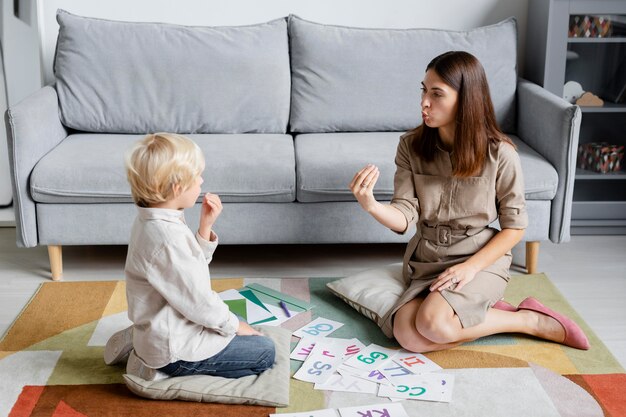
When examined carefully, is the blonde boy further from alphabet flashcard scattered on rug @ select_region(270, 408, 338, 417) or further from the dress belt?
the dress belt

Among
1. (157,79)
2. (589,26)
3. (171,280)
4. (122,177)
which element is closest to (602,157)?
(589,26)

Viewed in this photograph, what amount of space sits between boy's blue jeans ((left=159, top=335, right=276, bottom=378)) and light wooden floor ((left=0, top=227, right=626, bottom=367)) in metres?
0.81

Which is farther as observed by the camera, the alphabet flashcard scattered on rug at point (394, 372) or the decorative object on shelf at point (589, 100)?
the decorative object on shelf at point (589, 100)

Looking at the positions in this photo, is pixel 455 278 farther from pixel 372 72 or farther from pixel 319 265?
pixel 372 72

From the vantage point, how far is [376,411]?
2.17 metres

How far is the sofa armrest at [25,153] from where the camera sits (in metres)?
2.87

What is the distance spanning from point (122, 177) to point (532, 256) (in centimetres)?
156

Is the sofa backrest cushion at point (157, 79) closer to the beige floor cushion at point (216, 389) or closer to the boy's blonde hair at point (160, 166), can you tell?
the boy's blonde hair at point (160, 166)

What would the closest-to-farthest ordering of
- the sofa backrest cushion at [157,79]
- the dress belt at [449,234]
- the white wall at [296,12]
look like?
the dress belt at [449,234] → the sofa backrest cushion at [157,79] → the white wall at [296,12]

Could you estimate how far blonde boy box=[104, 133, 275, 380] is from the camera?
208 centimetres

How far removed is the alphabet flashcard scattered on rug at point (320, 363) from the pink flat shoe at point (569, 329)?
0.64 meters

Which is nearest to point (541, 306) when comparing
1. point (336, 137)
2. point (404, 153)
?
point (404, 153)

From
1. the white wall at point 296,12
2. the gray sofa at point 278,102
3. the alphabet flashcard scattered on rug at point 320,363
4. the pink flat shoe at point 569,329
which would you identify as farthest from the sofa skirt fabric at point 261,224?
the white wall at point 296,12

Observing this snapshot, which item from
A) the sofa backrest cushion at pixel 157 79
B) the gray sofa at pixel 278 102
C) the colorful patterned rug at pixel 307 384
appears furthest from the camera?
the sofa backrest cushion at pixel 157 79
